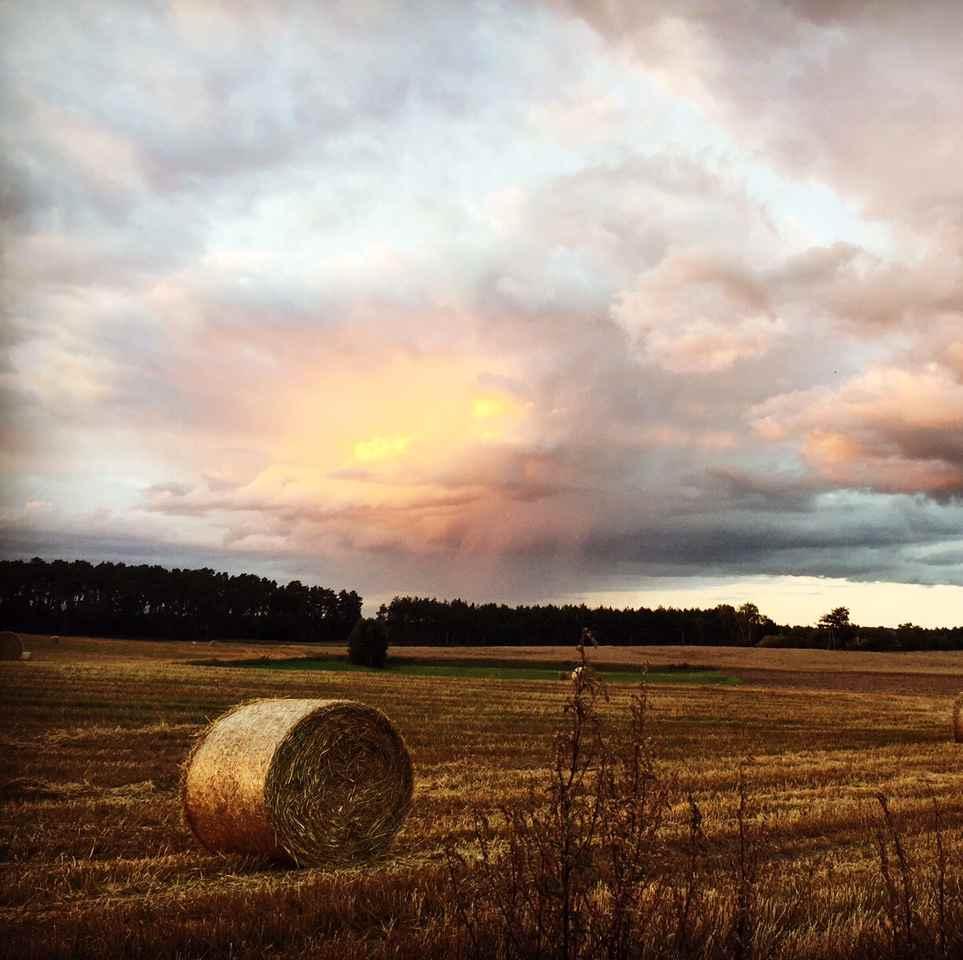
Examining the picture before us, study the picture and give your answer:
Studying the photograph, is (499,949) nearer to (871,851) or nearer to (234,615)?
(871,851)

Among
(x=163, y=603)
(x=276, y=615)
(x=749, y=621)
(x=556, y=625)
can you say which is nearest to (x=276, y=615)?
(x=276, y=615)

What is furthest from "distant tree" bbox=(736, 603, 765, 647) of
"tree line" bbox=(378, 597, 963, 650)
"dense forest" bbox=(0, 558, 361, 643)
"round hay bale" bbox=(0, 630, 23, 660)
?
"round hay bale" bbox=(0, 630, 23, 660)

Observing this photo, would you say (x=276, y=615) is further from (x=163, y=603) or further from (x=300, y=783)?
(x=300, y=783)

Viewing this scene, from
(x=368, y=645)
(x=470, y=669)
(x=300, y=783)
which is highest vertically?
(x=300, y=783)

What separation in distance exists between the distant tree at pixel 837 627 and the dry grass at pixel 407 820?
6382 cm

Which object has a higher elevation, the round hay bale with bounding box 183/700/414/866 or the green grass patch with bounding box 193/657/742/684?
the round hay bale with bounding box 183/700/414/866

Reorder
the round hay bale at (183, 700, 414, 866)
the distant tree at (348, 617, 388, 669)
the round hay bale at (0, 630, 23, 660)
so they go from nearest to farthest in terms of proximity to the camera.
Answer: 1. the round hay bale at (183, 700, 414, 866)
2. the round hay bale at (0, 630, 23, 660)
3. the distant tree at (348, 617, 388, 669)

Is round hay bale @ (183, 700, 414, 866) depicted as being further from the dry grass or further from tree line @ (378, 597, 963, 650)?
tree line @ (378, 597, 963, 650)

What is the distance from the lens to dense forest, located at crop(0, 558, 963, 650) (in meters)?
103

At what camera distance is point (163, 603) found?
107 meters

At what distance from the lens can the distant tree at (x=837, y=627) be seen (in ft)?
299

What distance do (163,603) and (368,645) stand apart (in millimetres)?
54691

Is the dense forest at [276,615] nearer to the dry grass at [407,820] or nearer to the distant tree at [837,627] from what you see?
the distant tree at [837,627]

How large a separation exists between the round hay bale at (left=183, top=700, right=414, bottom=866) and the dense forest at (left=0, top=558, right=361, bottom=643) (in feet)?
311
